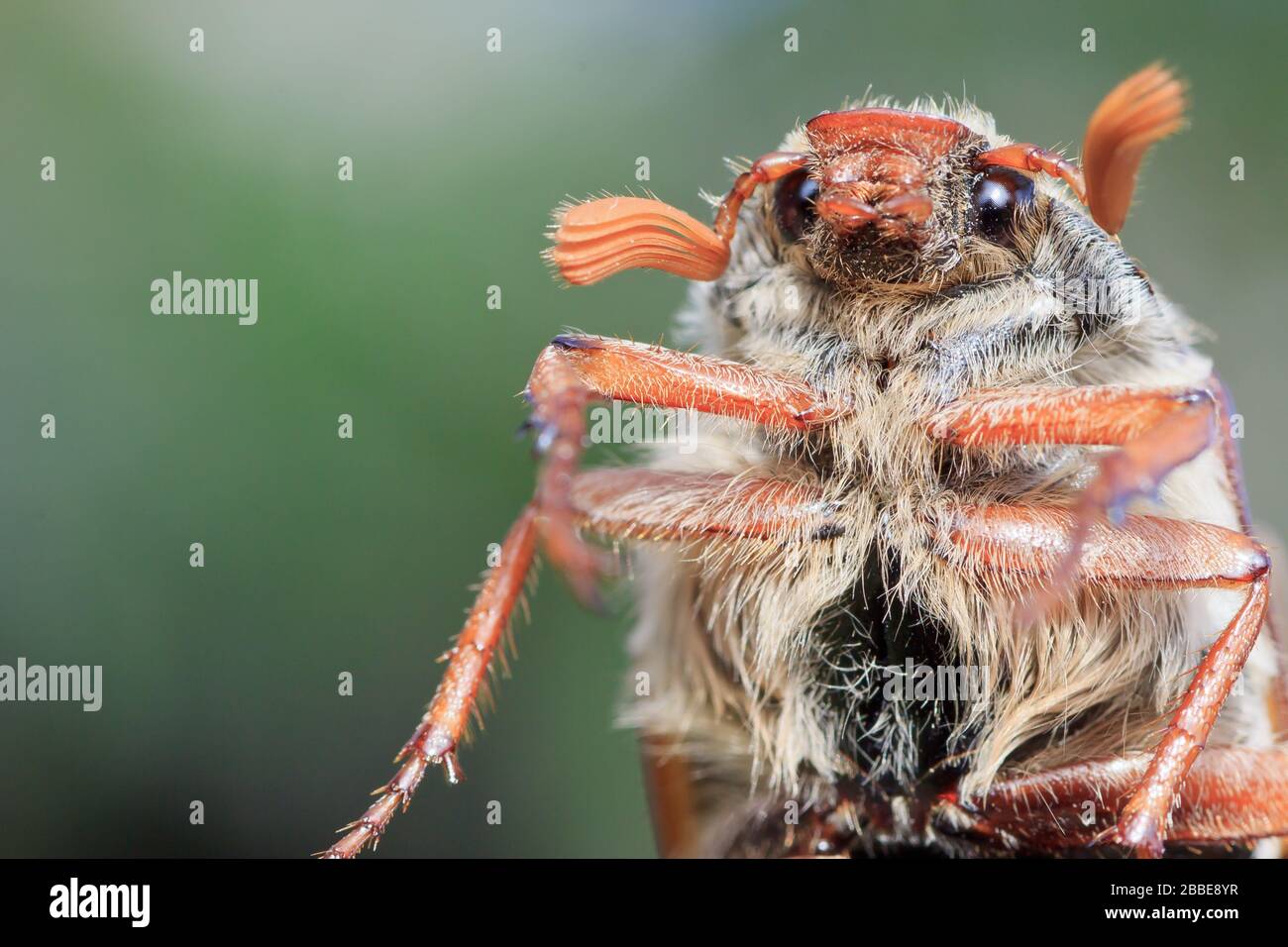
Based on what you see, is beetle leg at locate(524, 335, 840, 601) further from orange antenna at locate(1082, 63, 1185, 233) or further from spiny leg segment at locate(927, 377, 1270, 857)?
orange antenna at locate(1082, 63, 1185, 233)

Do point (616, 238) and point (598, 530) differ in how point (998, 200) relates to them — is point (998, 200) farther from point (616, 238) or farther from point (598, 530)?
point (598, 530)

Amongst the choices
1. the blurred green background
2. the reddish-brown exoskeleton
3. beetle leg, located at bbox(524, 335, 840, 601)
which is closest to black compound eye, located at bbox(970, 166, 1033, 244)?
the reddish-brown exoskeleton

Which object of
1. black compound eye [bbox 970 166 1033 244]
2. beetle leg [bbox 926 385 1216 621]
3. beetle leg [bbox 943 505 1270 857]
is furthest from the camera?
black compound eye [bbox 970 166 1033 244]

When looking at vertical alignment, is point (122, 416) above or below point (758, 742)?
above

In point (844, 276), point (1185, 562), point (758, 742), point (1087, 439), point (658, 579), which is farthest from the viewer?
point (658, 579)

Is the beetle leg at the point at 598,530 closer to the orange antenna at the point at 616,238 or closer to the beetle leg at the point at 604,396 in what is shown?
the beetle leg at the point at 604,396

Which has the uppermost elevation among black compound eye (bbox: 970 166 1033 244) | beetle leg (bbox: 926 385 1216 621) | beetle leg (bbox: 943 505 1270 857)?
black compound eye (bbox: 970 166 1033 244)
